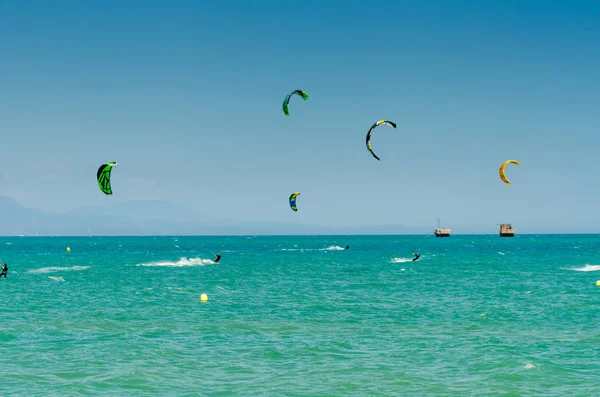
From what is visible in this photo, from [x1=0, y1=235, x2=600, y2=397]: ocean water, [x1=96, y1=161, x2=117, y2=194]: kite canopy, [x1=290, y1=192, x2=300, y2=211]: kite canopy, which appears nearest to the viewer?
[x1=0, y1=235, x2=600, y2=397]: ocean water

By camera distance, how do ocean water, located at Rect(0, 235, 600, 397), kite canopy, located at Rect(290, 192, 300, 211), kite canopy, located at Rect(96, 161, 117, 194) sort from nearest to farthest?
1. ocean water, located at Rect(0, 235, 600, 397)
2. kite canopy, located at Rect(96, 161, 117, 194)
3. kite canopy, located at Rect(290, 192, 300, 211)

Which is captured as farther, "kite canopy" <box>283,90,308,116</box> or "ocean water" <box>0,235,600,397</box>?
"kite canopy" <box>283,90,308,116</box>

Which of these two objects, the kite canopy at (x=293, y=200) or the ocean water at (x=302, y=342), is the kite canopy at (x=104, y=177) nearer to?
the ocean water at (x=302, y=342)

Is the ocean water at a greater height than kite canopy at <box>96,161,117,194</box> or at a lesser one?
lesser

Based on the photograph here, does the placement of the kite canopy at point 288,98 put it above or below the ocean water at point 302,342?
above

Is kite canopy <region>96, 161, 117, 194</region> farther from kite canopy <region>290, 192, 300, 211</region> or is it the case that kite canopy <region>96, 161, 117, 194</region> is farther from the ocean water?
kite canopy <region>290, 192, 300, 211</region>

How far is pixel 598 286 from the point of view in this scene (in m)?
46.8

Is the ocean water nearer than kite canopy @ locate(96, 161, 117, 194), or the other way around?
the ocean water

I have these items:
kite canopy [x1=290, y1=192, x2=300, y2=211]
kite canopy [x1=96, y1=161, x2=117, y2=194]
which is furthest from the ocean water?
kite canopy [x1=290, y1=192, x2=300, y2=211]

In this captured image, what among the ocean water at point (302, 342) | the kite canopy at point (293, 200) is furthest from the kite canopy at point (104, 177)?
the kite canopy at point (293, 200)

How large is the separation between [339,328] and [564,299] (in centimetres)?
1815

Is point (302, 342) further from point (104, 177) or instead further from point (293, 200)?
point (293, 200)

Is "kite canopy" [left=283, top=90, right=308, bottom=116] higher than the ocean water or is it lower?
higher

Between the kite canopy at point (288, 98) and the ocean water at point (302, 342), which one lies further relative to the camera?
the kite canopy at point (288, 98)
